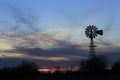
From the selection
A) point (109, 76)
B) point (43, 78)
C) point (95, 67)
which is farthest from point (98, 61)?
point (43, 78)

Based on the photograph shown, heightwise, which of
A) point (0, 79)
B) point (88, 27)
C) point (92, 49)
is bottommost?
point (0, 79)

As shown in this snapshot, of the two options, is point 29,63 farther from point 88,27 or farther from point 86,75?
point 86,75

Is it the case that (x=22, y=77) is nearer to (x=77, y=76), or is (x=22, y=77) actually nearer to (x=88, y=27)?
(x=77, y=76)

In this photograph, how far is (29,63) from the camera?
108688mm

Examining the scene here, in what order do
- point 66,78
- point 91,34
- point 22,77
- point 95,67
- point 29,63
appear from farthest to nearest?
1. point 29,63
2. point 95,67
3. point 91,34
4. point 22,77
5. point 66,78

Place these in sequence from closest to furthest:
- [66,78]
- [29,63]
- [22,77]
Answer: [66,78], [22,77], [29,63]

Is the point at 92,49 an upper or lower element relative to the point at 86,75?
upper

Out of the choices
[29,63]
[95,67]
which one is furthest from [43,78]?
[29,63]

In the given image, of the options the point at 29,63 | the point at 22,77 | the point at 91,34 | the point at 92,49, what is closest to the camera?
the point at 22,77

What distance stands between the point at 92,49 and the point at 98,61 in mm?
22828

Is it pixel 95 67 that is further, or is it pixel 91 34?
pixel 95 67

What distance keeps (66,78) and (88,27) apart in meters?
22.9

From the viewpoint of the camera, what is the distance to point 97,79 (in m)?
57.9

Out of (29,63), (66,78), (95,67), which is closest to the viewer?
(66,78)
